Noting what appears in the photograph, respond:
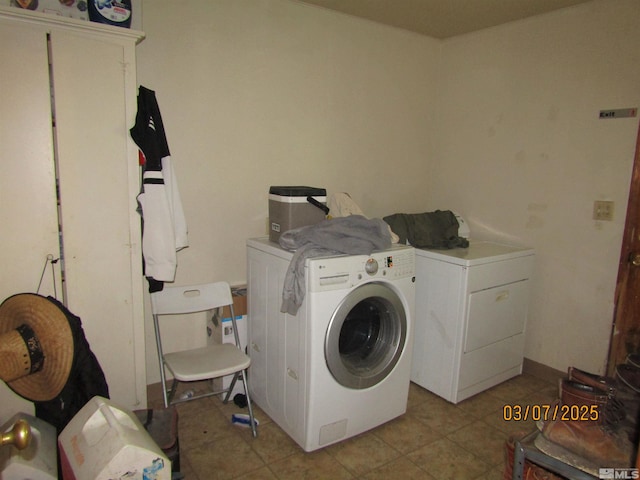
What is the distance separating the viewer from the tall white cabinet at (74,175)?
156cm

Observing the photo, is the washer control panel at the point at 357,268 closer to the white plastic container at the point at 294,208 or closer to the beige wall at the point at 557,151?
the white plastic container at the point at 294,208

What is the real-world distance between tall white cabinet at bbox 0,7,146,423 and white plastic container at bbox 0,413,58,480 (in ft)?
0.70

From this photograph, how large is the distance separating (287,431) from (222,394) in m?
0.53

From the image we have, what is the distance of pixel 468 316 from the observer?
7.55ft

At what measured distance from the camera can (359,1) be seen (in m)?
2.49

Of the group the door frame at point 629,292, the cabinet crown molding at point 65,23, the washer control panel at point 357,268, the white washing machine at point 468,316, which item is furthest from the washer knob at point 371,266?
the door frame at point 629,292

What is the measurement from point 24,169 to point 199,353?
1112 millimetres

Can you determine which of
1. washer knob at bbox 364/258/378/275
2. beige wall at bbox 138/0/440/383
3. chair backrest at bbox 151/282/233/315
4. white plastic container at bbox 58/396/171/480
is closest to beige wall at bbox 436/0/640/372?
beige wall at bbox 138/0/440/383

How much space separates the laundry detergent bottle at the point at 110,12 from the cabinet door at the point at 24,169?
0.22 meters

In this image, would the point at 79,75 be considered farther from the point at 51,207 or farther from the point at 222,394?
the point at 222,394

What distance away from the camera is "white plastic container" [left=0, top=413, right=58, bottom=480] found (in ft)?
4.44

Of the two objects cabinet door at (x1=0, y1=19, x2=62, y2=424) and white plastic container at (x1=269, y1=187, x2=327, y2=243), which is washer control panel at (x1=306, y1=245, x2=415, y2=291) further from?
cabinet door at (x1=0, y1=19, x2=62, y2=424)

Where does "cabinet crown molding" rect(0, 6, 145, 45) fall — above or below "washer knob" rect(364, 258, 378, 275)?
above

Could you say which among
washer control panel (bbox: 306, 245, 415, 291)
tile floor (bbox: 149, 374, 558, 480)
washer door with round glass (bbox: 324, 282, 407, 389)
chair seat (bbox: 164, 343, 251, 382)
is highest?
washer control panel (bbox: 306, 245, 415, 291)
